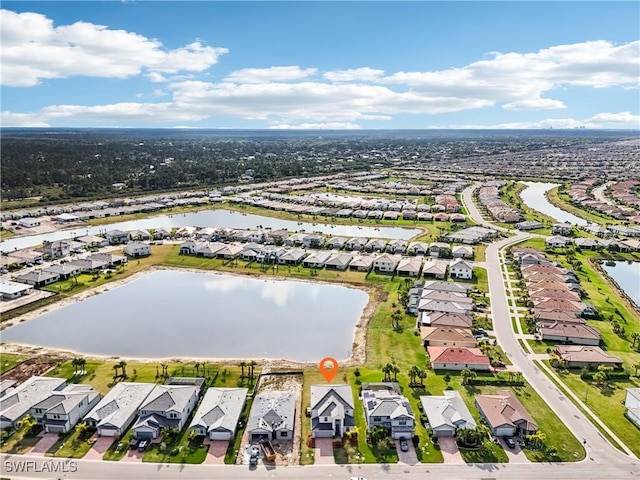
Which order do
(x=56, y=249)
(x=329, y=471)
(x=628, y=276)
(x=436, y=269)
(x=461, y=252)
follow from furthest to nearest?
(x=461, y=252) < (x=56, y=249) < (x=628, y=276) < (x=436, y=269) < (x=329, y=471)

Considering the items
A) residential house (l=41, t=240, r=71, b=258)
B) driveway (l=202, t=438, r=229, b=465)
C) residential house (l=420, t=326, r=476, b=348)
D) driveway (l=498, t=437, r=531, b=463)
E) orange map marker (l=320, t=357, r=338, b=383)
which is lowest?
driveway (l=498, t=437, r=531, b=463)

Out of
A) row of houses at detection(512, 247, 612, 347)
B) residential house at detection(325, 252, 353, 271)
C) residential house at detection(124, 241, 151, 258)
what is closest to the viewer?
row of houses at detection(512, 247, 612, 347)

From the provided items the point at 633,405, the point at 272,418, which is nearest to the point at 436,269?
the point at 633,405

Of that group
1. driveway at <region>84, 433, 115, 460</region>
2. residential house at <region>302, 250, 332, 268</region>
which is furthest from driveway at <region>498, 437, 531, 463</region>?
residential house at <region>302, 250, 332, 268</region>

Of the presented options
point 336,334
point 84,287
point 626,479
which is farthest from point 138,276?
point 626,479

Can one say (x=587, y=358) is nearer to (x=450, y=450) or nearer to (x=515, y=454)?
(x=515, y=454)

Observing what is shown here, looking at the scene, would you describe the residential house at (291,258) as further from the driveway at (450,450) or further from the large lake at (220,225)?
the driveway at (450,450)

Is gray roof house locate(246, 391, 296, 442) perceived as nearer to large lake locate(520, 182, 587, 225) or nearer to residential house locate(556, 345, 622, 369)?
residential house locate(556, 345, 622, 369)
